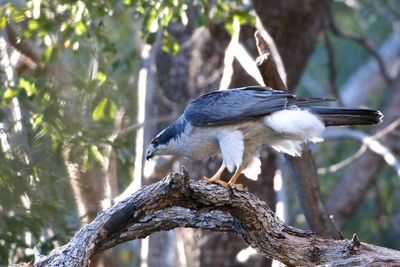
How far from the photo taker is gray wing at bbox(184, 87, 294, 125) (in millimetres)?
6016

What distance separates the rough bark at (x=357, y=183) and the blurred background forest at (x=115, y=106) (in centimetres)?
2

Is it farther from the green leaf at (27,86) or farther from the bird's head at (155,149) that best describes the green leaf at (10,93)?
the bird's head at (155,149)

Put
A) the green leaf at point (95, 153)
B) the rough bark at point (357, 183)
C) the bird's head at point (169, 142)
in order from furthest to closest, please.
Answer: the rough bark at point (357, 183)
the green leaf at point (95, 153)
the bird's head at point (169, 142)

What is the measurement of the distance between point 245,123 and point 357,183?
478cm

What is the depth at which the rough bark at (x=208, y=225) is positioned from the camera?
15.0 ft

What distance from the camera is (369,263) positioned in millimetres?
4953

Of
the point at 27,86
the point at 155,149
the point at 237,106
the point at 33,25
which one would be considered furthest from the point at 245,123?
the point at 33,25

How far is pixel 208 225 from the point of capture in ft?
16.9

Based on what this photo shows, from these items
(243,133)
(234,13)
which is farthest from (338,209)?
(243,133)

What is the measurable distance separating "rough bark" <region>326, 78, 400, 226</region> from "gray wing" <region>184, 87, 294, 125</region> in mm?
4365

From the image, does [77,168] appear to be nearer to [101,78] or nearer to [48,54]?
[101,78]

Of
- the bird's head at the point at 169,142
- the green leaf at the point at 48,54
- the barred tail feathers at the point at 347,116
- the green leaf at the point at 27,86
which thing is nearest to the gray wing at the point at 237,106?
the bird's head at the point at 169,142

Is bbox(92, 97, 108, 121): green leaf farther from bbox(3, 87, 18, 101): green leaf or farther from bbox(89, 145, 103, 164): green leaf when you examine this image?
bbox(3, 87, 18, 101): green leaf

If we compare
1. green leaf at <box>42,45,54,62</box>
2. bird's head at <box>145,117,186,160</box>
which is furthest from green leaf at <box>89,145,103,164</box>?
green leaf at <box>42,45,54,62</box>
